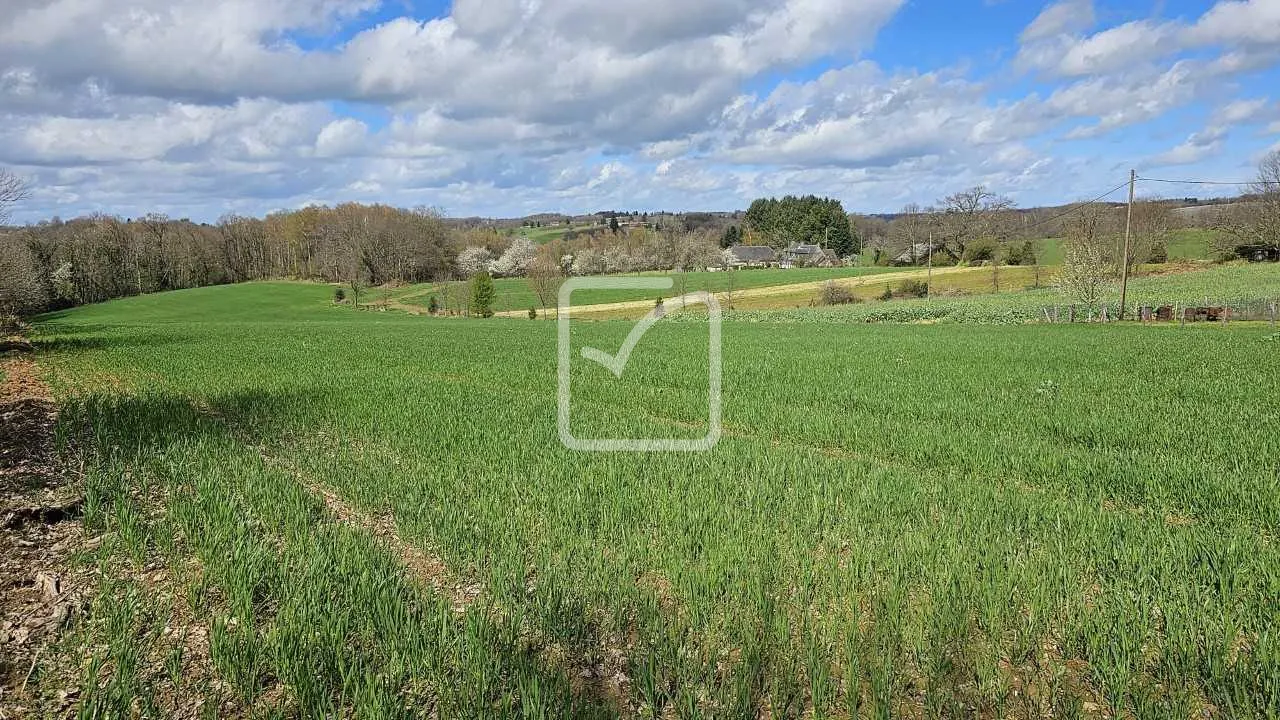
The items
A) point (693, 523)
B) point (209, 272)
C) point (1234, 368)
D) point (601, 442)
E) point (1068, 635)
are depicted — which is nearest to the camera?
point (1068, 635)

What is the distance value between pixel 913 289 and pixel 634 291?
127 feet

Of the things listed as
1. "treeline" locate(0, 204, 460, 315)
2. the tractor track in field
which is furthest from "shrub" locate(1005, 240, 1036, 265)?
the tractor track in field

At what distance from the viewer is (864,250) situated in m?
138

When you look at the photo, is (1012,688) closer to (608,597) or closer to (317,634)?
(608,597)

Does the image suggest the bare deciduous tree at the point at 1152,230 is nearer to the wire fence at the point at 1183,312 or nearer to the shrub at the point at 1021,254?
the shrub at the point at 1021,254

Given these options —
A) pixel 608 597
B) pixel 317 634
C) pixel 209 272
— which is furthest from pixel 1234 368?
pixel 209 272

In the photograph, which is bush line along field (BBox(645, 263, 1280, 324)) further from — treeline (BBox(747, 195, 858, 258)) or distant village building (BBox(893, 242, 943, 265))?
treeline (BBox(747, 195, 858, 258))

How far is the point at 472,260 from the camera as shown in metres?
118

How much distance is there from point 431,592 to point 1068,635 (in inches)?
172

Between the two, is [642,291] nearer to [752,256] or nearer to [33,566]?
[752,256]

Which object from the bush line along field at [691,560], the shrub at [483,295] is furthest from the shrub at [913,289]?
the bush line along field at [691,560]

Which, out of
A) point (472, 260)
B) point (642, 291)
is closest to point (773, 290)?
point (642, 291)

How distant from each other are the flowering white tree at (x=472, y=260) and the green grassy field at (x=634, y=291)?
12.7 m

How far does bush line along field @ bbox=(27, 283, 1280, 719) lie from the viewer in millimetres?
3986
